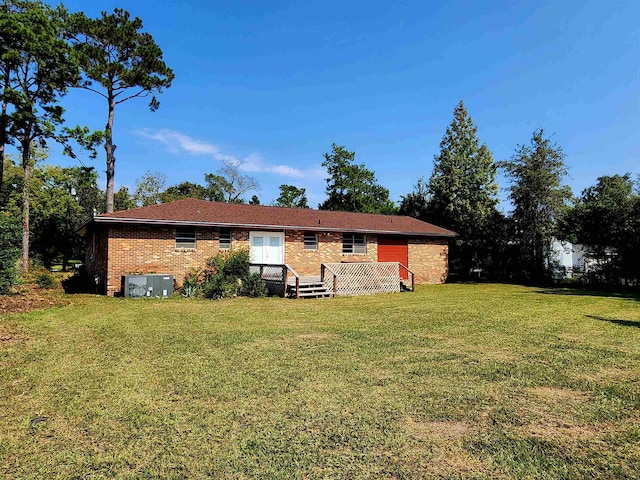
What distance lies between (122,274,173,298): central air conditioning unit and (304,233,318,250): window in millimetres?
6464

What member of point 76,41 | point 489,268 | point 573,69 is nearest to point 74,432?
point 573,69

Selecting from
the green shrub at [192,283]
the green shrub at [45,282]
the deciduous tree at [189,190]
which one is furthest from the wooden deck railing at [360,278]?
the deciduous tree at [189,190]

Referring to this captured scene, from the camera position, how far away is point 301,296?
13.9 m

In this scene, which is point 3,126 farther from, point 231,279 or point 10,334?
point 10,334

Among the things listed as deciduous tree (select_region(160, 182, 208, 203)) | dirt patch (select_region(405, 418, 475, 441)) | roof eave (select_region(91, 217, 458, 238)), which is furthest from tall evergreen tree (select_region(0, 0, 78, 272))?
deciduous tree (select_region(160, 182, 208, 203))

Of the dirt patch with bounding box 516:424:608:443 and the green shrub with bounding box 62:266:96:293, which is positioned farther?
the green shrub with bounding box 62:266:96:293

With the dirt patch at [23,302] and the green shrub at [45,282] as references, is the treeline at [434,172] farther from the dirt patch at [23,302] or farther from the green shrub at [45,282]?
the dirt patch at [23,302]

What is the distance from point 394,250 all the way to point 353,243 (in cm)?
265

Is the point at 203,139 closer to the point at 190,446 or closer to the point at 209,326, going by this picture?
the point at 209,326

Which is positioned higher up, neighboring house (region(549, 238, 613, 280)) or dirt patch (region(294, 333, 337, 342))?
neighboring house (region(549, 238, 613, 280))

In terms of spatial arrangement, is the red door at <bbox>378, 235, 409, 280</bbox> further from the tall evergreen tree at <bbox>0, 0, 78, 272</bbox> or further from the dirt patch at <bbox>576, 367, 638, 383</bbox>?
the tall evergreen tree at <bbox>0, 0, 78, 272</bbox>

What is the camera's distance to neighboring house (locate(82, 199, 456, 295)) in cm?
1398

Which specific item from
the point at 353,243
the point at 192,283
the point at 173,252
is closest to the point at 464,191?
the point at 353,243

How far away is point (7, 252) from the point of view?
459 inches
